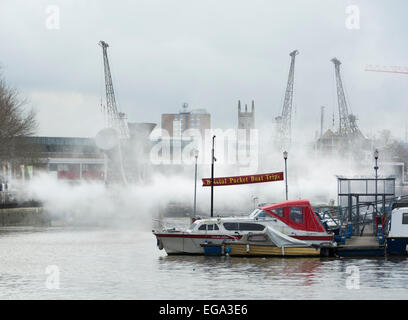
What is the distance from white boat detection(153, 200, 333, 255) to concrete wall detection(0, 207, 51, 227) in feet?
193

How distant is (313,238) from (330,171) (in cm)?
8977

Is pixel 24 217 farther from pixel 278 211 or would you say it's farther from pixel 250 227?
pixel 278 211

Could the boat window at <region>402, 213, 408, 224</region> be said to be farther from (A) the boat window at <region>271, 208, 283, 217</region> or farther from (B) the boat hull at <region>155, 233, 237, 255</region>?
(B) the boat hull at <region>155, 233, 237, 255</region>

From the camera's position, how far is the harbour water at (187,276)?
44.7 m

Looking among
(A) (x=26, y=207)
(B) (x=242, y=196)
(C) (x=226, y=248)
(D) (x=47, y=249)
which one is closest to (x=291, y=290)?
(C) (x=226, y=248)

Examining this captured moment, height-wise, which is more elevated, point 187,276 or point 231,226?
point 231,226

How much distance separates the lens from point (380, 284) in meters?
47.7

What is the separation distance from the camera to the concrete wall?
11688cm

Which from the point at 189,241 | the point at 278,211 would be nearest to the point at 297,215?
the point at 278,211

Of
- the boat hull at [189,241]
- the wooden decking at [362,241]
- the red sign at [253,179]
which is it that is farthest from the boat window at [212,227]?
the red sign at [253,179]

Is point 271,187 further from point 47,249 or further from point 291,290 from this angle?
point 291,290

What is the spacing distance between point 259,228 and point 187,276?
11909mm

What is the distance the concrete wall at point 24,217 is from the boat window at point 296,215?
62.7m

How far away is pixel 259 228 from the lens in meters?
62.2
